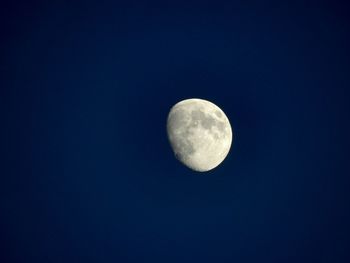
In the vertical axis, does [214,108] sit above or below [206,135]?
above

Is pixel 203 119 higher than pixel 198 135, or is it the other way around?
pixel 203 119

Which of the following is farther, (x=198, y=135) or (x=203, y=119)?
(x=203, y=119)

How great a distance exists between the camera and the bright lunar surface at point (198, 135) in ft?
29.4

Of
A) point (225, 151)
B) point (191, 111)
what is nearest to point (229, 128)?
point (225, 151)

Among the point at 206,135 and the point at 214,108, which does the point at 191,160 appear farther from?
the point at 214,108

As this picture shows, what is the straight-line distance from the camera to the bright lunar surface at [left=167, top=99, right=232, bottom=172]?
8.96m

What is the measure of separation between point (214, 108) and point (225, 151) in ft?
5.85

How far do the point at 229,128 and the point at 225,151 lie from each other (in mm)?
955

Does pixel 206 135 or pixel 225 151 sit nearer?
pixel 206 135

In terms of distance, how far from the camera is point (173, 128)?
926cm

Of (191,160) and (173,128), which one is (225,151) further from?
(173,128)

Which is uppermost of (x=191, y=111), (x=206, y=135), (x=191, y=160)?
(x=191, y=111)

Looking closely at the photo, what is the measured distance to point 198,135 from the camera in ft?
29.3

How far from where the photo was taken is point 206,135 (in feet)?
29.4
